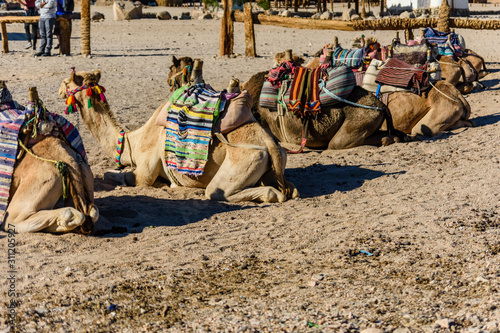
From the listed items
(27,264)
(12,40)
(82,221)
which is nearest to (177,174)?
(82,221)

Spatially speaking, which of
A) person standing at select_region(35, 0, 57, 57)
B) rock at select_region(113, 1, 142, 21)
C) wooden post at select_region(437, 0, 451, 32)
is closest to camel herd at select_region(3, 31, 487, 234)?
wooden post at select_region(437, 0, 451, 32)

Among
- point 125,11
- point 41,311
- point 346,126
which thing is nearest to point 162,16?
point 125,11

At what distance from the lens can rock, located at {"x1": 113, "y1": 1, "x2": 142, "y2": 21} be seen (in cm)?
2959

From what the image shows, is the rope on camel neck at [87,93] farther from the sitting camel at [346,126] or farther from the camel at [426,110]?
the camel at [426,110]

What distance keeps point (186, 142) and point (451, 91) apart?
176 inches

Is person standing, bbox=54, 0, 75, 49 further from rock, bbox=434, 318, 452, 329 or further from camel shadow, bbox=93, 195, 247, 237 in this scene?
rock, bbox=434, 318, 452, 329

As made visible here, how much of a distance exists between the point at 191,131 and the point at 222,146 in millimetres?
311

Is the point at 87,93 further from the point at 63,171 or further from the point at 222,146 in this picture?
the point at 63,171

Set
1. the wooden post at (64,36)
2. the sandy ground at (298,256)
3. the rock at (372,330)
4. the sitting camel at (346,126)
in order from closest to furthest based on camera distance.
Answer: the rock at (372,330) → the sandy ground at (298,256) → the sitting camel at (346,126) → the wooden post at (64,36)

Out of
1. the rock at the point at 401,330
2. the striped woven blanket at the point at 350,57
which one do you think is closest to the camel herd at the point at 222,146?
the striped woven blanket at the point at 350,57

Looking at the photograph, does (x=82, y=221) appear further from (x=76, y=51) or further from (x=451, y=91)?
(x=76, y=51)

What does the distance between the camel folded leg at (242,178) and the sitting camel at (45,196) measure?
1334mm

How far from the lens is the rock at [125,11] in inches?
1165

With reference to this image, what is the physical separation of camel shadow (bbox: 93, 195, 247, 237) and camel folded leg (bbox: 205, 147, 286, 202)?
108mm
